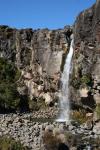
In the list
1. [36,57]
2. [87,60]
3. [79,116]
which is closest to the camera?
[87,60]

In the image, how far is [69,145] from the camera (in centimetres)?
3034

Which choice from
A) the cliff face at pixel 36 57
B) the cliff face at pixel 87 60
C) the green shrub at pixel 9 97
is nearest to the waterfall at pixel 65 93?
the cliff face at pixel 36 57

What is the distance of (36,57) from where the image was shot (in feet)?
192

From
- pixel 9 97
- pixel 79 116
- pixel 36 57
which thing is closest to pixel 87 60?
pixel 79 116

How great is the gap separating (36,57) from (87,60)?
48.6 feet

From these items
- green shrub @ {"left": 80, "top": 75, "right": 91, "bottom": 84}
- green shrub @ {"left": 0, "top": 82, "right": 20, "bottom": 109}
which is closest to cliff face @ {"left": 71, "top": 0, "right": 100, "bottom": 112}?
green shrub @ {"left": 80, "top": 75, "right": 91, "bottom": 84}

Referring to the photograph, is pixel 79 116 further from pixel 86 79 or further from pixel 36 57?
pixel 36 57

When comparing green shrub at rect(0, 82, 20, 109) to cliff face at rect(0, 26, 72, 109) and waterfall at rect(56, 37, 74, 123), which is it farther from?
waterfall at rect(56, 37, 74, 123)

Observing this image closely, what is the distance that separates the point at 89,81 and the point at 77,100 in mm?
3583

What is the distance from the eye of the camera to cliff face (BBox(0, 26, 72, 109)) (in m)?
54.4

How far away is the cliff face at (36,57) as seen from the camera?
179 feet

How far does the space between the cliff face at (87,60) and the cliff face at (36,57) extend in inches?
274

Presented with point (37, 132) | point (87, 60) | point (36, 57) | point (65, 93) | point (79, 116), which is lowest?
point (37, 132)

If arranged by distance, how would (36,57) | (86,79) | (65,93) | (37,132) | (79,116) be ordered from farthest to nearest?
(36,57), (65,93), (79,116), (86,79), (37,132)
